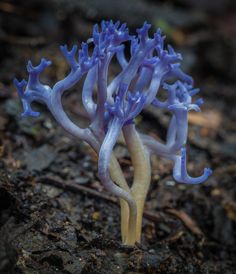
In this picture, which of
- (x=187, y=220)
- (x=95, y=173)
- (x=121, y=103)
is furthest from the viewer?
(x=95, y=173)

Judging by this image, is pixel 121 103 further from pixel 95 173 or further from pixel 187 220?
pixel 187 220

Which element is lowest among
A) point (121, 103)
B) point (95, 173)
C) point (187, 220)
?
point (187, 220)

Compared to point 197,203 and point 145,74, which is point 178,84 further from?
point 197,203

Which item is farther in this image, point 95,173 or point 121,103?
point 95,173

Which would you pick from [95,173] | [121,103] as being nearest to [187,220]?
[95,173]

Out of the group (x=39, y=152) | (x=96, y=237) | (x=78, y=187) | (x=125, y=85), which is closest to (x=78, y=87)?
(x=39, y=152)

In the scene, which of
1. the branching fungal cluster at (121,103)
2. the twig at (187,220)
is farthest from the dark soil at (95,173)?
the branching fungal cluster at (121,103)

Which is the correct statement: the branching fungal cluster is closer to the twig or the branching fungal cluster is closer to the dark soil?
the dark soil
